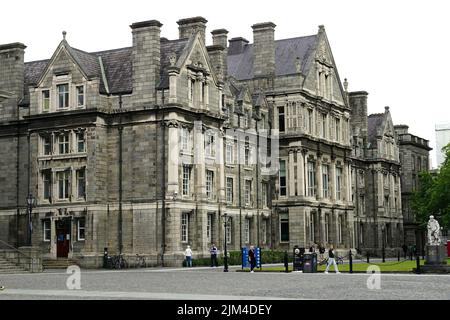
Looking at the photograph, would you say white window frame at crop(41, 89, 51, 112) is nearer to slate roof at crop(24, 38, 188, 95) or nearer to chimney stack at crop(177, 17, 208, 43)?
slate roof at crop(24, 38, 188, 95)

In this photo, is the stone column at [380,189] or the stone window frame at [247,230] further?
the stone column at [380,189]

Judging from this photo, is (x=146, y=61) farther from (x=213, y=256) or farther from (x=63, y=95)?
(x=213, y=256)

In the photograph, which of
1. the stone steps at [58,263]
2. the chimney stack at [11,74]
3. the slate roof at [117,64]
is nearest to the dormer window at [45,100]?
the slate roof at [117,64]

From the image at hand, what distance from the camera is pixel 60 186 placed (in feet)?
185

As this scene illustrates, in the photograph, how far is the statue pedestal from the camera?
40.6m

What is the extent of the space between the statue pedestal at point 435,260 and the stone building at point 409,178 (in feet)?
203

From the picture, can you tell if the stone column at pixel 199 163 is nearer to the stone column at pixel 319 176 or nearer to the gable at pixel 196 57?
the gable at pixel 196 57

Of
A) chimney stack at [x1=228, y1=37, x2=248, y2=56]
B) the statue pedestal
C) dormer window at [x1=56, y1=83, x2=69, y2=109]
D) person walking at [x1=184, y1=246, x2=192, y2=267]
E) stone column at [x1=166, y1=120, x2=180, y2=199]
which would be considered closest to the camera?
the statue pedestal

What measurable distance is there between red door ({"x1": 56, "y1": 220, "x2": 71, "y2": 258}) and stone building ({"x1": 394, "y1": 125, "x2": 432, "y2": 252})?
57545 millimetres

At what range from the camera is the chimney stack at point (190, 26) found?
60.5 m

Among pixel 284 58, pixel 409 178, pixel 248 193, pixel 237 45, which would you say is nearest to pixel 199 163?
pixel 248 193

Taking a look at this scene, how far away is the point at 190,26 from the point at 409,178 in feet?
169

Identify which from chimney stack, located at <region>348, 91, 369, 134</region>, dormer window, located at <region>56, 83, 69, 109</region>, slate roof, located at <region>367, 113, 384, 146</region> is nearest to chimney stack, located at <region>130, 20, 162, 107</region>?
dormer window, located at <region>56, 83, 69, 109</region>
